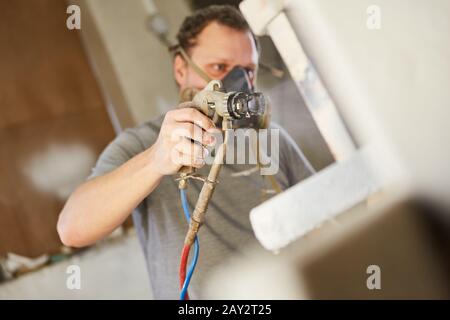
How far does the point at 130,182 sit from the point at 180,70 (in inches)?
10.4

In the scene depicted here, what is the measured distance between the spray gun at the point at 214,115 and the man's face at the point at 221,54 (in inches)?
4.1

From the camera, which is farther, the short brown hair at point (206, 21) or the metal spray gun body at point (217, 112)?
the short brown hair at point (206, 21)

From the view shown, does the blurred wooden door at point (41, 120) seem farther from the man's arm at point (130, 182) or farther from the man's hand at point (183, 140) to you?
the man's hand at point (183, 140)

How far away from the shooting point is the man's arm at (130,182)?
0.71 meters

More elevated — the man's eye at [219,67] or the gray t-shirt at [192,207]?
the man's eye at [219,67]

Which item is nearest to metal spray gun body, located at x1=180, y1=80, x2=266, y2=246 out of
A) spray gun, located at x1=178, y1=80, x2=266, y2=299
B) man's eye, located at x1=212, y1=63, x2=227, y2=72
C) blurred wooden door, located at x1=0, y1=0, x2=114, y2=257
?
spray gun, located at x1=178, y1=80, x2=266, y2=299

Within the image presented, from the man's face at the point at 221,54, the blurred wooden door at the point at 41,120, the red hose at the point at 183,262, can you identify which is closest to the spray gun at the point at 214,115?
the red hose at the point at 183,262

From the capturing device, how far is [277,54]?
2.79 ft

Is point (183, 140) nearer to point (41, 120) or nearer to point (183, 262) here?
point (183, 262)

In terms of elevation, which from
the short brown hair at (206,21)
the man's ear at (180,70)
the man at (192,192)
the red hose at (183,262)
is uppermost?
the short brown hair at (206,21)

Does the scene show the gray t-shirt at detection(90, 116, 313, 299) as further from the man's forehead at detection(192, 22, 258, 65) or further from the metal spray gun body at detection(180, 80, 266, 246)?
the man's forehead at detection(192, 22, 258, 65)

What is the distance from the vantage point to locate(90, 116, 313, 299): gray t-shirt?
83 centimetres

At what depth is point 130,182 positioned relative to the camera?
0.75 m
